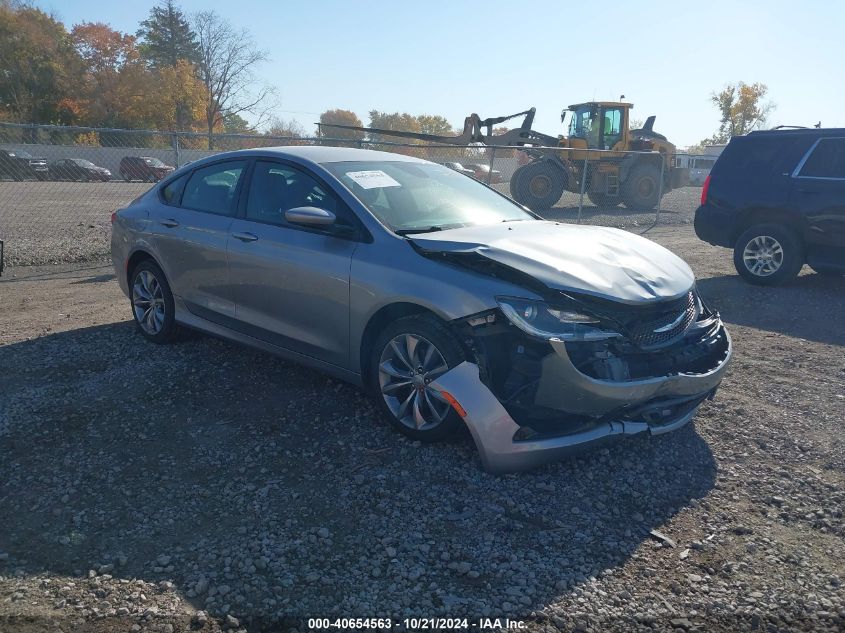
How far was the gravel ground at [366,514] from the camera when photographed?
106 inches

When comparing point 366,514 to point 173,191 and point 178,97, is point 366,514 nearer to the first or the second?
point 173,191

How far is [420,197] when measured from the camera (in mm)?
4746

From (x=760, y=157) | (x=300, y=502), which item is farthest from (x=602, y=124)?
(x=300, y=502)

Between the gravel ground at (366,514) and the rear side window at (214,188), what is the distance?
4.06ft

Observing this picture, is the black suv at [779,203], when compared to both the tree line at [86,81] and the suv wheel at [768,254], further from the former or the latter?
the tree line at [86,81]

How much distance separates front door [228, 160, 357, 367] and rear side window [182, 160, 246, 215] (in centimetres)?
20

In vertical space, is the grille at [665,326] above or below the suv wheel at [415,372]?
above

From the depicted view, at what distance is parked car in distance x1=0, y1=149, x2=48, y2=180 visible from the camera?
11658 millimetres

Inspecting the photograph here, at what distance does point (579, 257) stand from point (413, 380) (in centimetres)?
117

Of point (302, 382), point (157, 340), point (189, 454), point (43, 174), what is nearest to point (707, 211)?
point (302, 382)

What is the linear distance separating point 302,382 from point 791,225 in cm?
651

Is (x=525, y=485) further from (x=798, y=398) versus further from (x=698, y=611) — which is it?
(x=798, y=398)

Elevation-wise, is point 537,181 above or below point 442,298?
above

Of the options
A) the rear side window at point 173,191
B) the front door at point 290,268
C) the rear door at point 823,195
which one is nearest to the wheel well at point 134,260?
the rear side window at point 173,191
